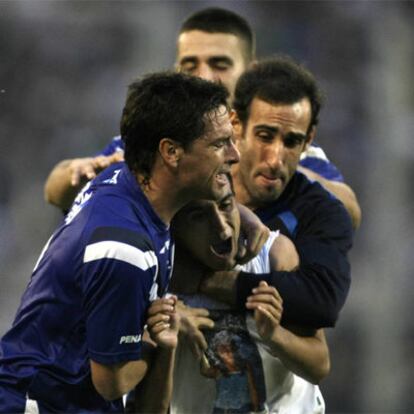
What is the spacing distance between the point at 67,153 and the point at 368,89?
7.11 ft

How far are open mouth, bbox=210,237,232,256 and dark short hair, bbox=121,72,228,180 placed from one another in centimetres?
37

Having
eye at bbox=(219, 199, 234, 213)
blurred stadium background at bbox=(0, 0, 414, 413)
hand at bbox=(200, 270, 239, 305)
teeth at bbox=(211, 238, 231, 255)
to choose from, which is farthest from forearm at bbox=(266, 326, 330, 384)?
blurred stadium background at bbox=(0, 0, 414, 413)

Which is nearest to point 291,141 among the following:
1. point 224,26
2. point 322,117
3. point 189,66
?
point 189,66

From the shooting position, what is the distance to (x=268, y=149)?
3.92 meters

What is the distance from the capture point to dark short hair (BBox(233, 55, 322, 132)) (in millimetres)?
4016

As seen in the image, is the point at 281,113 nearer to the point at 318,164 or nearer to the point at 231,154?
the point at 231,154

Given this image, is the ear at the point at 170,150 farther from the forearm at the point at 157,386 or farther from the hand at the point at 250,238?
the forearm at the point at 157,386

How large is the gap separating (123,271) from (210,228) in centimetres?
50

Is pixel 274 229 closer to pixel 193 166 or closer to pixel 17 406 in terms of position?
pixel 193 166

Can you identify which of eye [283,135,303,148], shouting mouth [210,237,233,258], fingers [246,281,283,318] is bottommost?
fingers [246,281,283,318]

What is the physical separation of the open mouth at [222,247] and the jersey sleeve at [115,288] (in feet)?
1.30

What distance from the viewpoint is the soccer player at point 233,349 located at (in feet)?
11.8

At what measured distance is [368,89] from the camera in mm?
8203

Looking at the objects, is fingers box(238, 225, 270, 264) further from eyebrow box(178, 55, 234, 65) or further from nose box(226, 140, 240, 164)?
eyebrow box(178, 55, 234, 65)
